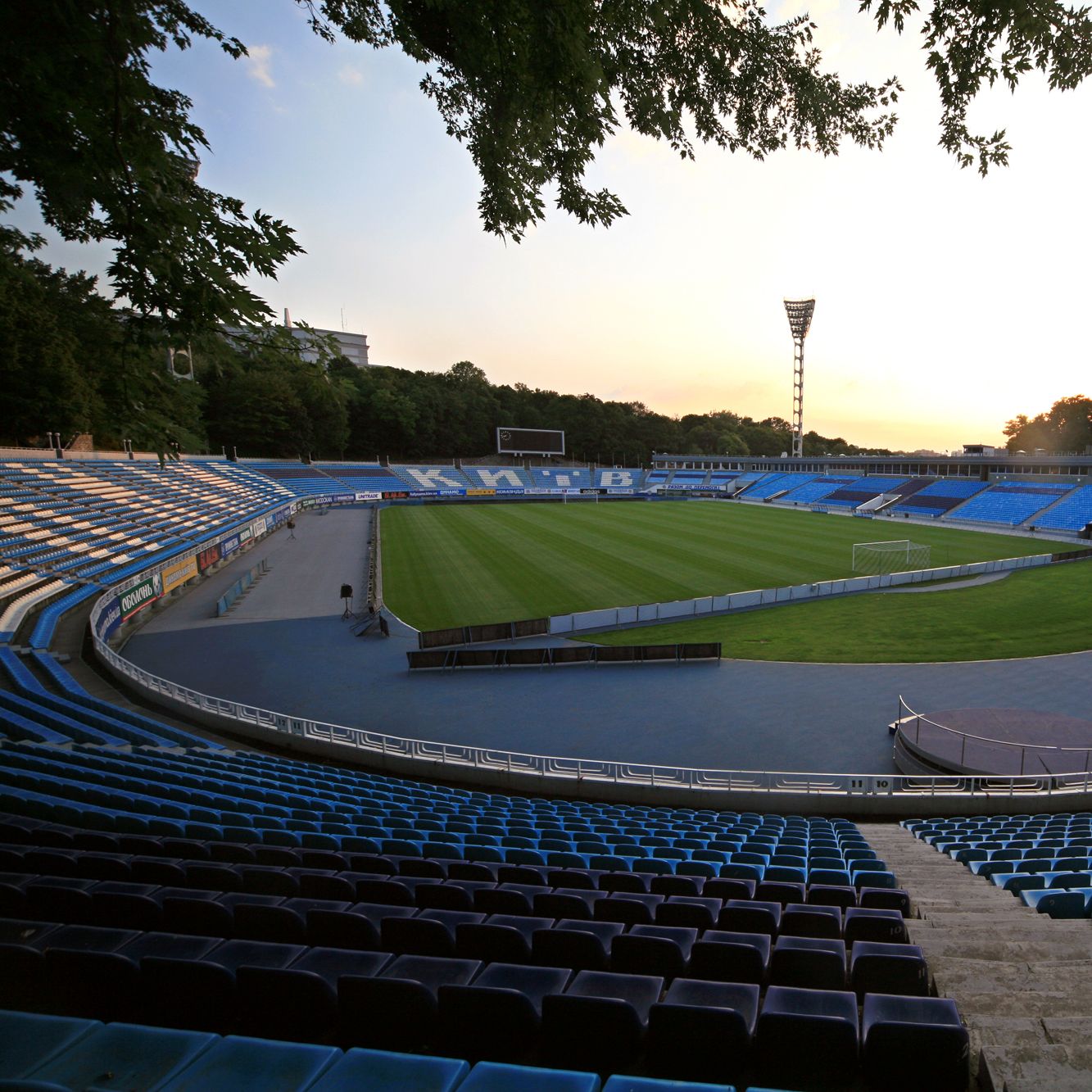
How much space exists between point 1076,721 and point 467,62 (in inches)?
701

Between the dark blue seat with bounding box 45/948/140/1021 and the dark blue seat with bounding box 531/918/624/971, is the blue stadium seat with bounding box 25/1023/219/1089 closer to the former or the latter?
the dark blue seat with bounding box 45/948/140/1021

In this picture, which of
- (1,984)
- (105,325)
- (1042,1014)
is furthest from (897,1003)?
(105,325)

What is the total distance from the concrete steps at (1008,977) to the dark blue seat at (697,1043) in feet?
3.57

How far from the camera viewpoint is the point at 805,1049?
8.78 ft

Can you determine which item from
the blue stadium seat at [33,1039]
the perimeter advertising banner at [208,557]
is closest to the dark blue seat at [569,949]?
the blue stadium seat at [33,1039]

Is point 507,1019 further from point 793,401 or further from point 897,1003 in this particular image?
point 793,401

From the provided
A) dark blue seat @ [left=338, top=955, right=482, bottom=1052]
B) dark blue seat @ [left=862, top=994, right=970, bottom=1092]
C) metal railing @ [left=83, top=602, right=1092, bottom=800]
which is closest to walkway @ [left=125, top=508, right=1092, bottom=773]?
metal railing @ [left=83, top=602, right=1092, bottom=800]

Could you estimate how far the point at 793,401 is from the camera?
9788 cm

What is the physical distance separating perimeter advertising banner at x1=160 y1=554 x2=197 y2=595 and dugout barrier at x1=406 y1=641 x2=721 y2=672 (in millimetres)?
15517

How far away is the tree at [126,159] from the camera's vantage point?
5.05 metres

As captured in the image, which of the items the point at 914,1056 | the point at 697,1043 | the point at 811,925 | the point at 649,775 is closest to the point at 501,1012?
the point at 697,1043

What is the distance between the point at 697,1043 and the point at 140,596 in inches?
1141

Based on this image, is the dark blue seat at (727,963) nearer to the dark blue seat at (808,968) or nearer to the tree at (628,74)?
the dark blue seat at (808,968)

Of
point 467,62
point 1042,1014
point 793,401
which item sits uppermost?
point 793,401
